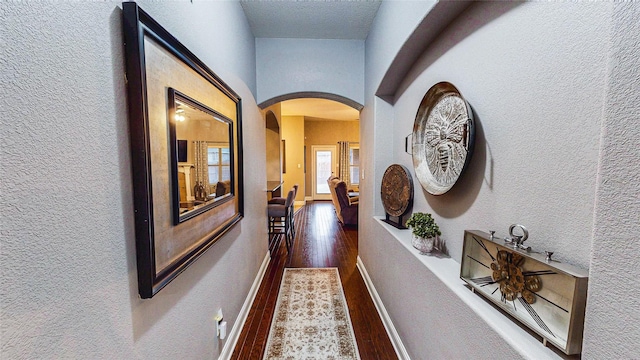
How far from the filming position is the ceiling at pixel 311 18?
2.28 metres

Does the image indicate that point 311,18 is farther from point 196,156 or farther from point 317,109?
point 317,109

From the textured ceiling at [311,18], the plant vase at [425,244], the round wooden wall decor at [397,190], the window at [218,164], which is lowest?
the plant vase at [425,244]

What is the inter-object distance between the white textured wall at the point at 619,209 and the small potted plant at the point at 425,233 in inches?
37.3

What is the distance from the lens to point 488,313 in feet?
3.10

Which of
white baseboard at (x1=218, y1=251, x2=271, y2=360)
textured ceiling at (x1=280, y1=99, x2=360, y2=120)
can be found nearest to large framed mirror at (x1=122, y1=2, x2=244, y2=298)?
white baseboard at (x1=218, y1=251, x2=271, y2=360)

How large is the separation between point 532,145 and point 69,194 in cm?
148

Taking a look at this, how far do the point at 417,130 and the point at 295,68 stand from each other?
5.87ft

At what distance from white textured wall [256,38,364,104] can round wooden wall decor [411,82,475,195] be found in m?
1.58

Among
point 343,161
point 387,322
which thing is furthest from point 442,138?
point 343,161

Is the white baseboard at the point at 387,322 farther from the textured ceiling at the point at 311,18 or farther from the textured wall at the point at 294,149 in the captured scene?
the textured wall at the point at 294,149

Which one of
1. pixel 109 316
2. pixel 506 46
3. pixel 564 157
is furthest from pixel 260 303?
pixel 506 46

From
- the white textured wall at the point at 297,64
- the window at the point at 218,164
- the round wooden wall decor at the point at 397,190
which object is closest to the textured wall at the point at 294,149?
the white textured wall at the point at 297,64

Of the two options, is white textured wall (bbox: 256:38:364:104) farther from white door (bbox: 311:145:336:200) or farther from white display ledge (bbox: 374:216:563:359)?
white door (bbox: 311:145:336:200)

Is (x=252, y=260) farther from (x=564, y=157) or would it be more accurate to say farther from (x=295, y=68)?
(x=564, y=157)
